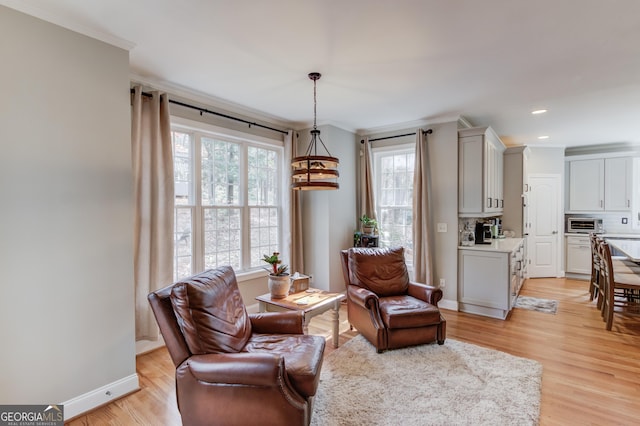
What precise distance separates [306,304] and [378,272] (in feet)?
3.66

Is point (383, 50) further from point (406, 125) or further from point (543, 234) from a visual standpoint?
point (543, 234)

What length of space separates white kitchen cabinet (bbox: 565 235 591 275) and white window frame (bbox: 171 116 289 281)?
595 cm

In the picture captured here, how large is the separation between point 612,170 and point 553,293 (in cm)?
292

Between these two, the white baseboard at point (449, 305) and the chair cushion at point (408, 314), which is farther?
the white baseboard at point (449, 305)

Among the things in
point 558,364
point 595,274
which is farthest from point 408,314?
point 595,274

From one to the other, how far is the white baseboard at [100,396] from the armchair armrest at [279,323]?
1.08 meters

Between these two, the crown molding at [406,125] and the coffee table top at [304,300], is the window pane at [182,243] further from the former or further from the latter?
the crown molding at [406,125]

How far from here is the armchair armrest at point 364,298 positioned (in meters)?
3.19

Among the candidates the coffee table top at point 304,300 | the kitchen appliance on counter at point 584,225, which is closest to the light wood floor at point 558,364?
the coffee table top at point 304,300

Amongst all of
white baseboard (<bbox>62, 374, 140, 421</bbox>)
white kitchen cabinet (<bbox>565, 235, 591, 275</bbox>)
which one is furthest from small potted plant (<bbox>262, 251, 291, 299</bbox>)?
white kitchen cabinet (<bbox>565, 235, 591, 275</bbox>)

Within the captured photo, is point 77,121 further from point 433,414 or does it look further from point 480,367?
point 480,367

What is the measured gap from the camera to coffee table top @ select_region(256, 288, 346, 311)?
113 inches

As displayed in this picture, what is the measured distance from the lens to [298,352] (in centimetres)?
215

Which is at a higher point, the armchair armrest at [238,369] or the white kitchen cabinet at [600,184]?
the white kitchen cabinet at [600,184]
